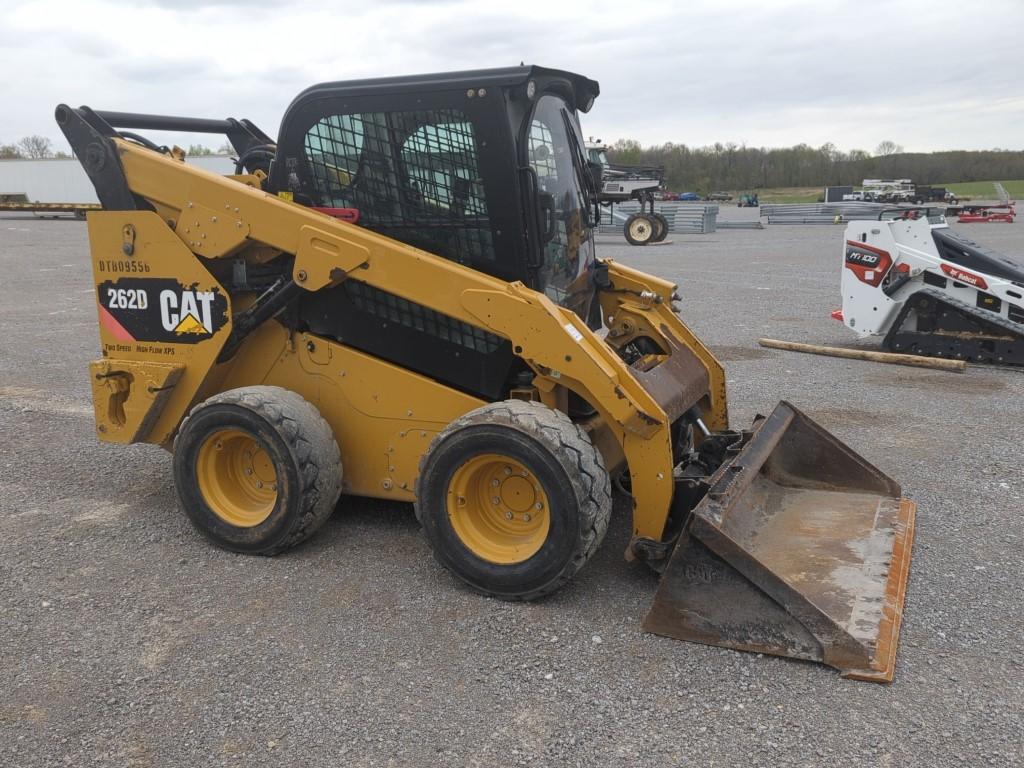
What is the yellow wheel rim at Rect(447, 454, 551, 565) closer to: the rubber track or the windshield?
the windshield

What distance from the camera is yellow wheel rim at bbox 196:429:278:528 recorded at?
4.31 m

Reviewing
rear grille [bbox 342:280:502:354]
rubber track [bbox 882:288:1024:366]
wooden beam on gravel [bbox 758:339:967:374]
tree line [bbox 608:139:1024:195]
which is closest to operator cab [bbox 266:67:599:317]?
rear grille [bbox 342:280:502:354]

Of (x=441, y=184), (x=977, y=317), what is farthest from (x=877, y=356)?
(x=441, y=184)

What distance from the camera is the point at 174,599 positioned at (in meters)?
3.85

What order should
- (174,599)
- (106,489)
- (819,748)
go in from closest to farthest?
(819,748) < (174,599) < (106,489)

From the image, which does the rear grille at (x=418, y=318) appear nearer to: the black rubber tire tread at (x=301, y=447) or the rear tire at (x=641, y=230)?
the black rubber tire tread at (x=301, y=447)

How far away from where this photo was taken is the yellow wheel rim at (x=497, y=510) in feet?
12.4

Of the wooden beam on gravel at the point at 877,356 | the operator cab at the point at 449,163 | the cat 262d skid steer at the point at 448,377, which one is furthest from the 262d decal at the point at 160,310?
the wooden beam on gravel at the point at 877,356

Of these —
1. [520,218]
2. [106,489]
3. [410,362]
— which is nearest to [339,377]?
[410,362]

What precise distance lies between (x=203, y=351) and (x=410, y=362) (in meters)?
1.09

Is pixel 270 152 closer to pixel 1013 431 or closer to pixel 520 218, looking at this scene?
pixel 520 218

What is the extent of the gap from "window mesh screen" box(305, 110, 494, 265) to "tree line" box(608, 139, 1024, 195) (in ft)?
212

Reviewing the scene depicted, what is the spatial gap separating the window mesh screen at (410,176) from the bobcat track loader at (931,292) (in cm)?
593

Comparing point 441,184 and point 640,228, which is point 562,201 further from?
point 640,228
